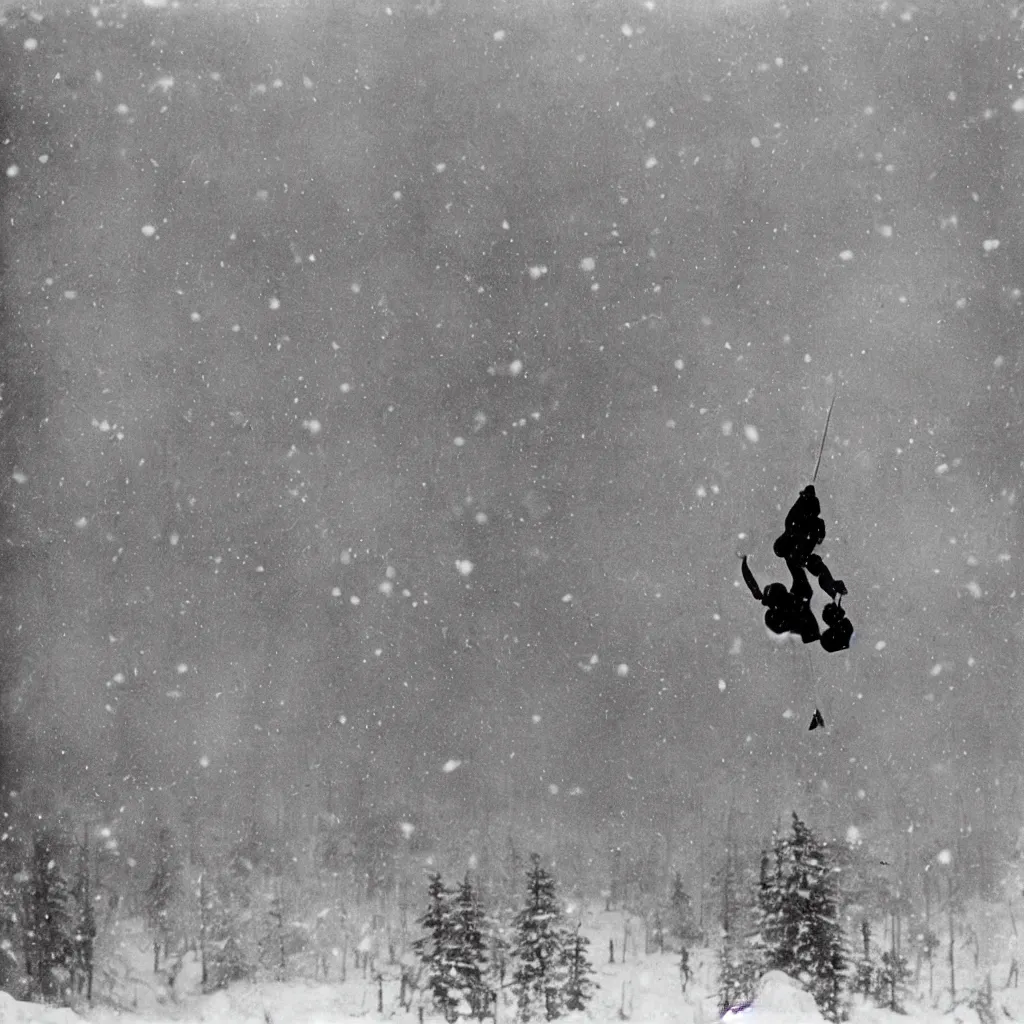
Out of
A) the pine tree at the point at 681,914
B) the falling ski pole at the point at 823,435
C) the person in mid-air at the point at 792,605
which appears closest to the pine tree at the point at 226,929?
the pine tree at the point at 681,914

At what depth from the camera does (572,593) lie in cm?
155

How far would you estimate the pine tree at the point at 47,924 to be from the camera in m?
1.52

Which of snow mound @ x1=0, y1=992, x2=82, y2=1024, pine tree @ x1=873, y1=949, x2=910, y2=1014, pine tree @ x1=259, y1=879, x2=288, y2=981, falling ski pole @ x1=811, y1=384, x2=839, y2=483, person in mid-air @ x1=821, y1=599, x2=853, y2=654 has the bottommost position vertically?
snow mound @ x1=0, y1=992, x2=82, y2=1024

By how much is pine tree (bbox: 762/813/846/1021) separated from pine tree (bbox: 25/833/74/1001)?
4.08 ft

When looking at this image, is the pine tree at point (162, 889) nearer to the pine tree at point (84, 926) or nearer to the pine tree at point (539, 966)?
the pine tree at point (84, 926)

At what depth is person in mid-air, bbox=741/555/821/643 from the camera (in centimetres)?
154

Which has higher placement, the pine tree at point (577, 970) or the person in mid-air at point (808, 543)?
the person in mid-air at point (808, 543)

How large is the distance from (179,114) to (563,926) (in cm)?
162

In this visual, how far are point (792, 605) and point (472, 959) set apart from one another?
843 mm

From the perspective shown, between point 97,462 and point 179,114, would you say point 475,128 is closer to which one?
point 179,114

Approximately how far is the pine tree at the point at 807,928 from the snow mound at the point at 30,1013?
4.04 feet

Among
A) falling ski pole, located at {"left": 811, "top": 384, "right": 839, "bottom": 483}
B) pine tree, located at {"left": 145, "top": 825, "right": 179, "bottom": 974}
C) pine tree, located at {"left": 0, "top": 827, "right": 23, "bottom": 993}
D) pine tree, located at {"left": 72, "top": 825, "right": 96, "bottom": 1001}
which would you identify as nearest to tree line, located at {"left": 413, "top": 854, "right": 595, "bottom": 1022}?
pine tree, located at {"left": 145, "top": 825, "right": 179, "bottom": 974}

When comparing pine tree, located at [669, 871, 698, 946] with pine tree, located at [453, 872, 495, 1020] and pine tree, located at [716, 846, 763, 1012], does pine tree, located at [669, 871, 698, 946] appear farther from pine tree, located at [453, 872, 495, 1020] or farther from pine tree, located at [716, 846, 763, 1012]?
pine tree, located at [453, 872, 495, 1020]

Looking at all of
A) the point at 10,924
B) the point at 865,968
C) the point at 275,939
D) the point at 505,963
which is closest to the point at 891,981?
the point at 865,968
